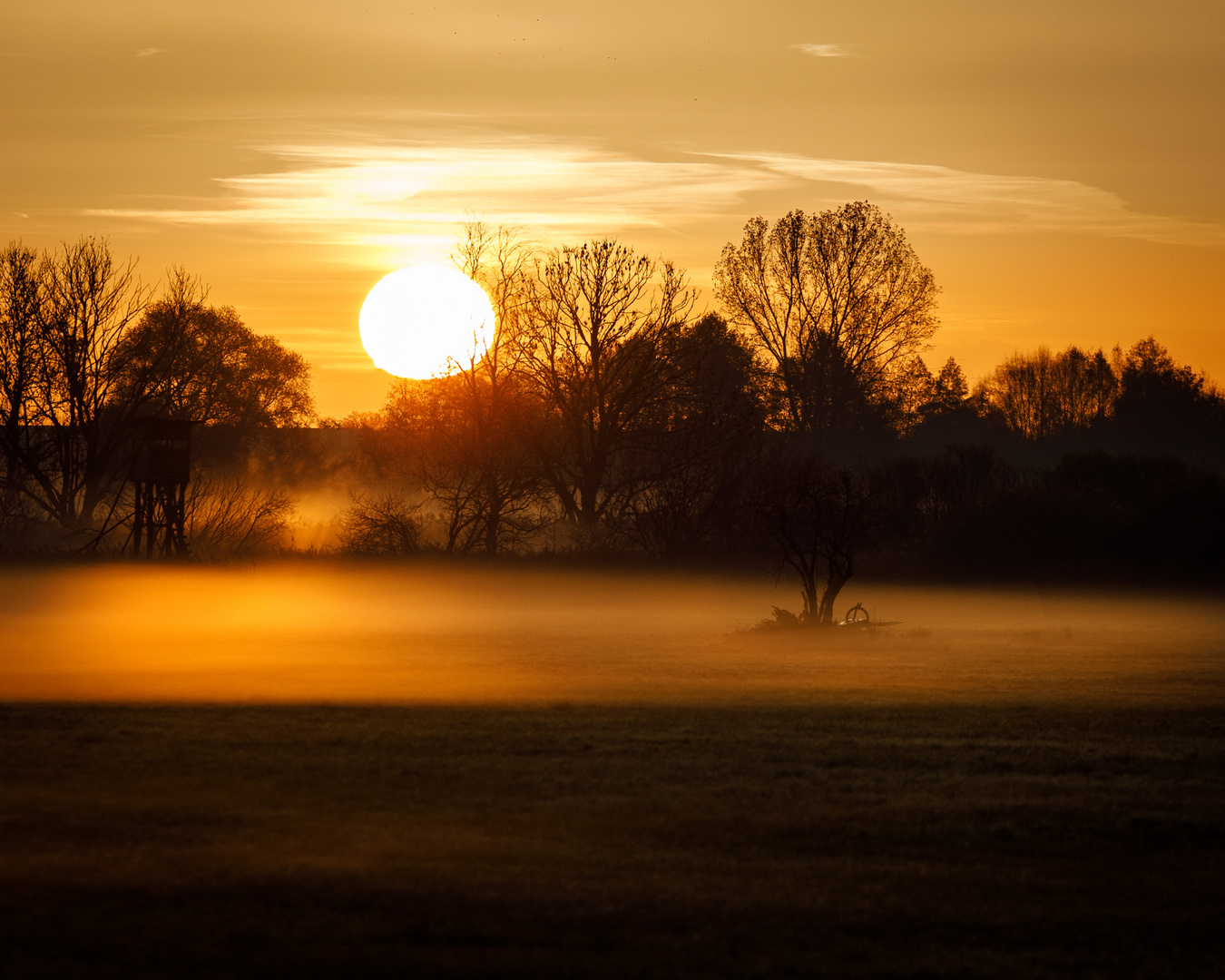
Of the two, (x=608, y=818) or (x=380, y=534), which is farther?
(x=380, y=534)

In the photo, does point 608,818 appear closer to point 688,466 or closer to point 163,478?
point 163,478

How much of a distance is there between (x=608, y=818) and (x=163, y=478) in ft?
109

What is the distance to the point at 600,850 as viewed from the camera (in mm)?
7969

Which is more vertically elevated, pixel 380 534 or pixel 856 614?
pixel 380 534

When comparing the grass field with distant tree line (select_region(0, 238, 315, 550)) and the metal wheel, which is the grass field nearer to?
the metal wheel

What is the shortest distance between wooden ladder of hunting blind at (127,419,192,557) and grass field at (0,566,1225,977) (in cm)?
2102

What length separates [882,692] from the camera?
16094mm

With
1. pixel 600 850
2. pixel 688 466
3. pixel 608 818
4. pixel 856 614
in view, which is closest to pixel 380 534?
pixel 688 466

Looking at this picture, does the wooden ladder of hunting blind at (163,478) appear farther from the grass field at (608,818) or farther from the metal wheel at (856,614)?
the grass field at (608,818)

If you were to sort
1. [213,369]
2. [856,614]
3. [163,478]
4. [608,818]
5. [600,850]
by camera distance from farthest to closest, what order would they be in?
[213,369]
[163,478]
[856,614]
[608,818]
[600,850]

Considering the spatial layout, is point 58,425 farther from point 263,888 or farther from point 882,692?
point 263,888

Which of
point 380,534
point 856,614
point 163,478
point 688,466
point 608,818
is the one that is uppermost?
point 688,466

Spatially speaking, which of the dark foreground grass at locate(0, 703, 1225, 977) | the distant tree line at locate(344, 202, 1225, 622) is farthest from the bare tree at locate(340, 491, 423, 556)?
the dark foreground grass at locate(0, 703, 1225, 977)

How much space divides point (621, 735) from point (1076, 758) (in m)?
3.89
